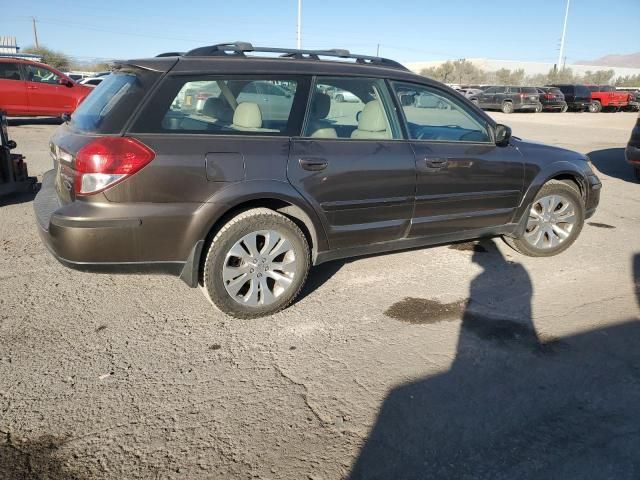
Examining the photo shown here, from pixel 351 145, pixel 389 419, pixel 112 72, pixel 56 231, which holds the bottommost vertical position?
pixel 389 419

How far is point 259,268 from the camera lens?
3.56 metres

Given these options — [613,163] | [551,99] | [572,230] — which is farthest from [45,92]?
[551,99]

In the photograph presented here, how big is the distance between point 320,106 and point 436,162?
1045 millimetres

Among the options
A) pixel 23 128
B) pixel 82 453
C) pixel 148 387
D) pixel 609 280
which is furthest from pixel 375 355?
pixel 23 128

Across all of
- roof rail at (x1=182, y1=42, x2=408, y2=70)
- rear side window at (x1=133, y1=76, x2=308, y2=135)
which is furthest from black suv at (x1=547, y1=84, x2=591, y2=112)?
rear side window at (x1=133, y1=76, x2=308, y2=135)

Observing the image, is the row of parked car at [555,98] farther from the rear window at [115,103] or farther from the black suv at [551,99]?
the rear window at [115,103]

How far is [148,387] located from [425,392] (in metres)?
1.52

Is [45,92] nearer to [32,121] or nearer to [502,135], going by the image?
[32,121]

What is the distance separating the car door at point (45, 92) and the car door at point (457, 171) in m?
13.0

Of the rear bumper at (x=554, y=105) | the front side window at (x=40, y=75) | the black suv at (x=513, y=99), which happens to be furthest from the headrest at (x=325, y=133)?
the rear bumper at (x=554, y=105)

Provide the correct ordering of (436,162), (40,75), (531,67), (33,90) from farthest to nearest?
1. (531,67)
2. (40,75)
3. (33,90)
4. (436,162)

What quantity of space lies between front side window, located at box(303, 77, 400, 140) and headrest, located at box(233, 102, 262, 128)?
44 cm

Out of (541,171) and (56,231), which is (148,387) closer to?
(56,231)

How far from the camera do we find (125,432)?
242 centimetres
